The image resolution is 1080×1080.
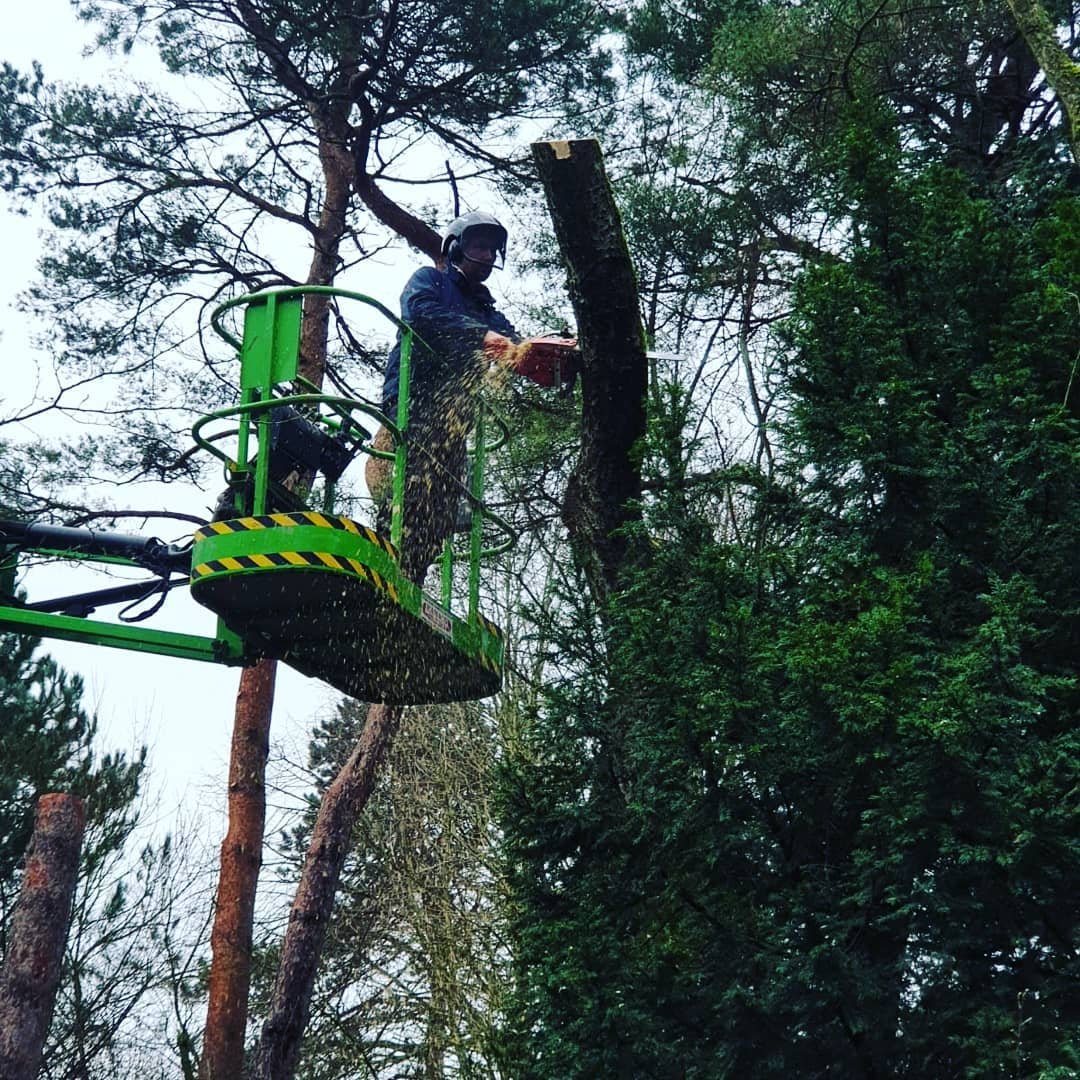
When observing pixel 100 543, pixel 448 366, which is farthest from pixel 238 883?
pixel 448 366

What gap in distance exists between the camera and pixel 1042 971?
22.4ft

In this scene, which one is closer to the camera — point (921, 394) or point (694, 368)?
point (921, 394)

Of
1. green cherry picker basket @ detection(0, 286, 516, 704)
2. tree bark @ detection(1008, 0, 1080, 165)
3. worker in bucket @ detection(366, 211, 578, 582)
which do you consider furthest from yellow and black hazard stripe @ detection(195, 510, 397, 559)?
tree bark @ detection(1008, 0, 1080, 165)

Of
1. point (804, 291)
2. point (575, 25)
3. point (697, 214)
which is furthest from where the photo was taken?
point (575, 25)

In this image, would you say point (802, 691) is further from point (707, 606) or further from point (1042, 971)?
point (1042, 971)

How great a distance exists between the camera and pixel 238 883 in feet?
44.0

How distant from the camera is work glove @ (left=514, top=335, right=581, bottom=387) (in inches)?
340

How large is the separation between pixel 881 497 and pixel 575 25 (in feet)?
28.2

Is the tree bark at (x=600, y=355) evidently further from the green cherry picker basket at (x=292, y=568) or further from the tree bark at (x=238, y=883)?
the tree bark at (x=238, y=883)

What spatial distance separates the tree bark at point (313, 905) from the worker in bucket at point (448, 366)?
618 centimetres

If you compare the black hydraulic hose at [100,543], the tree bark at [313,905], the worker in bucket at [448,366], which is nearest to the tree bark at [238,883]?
the tree bark at [313,905]

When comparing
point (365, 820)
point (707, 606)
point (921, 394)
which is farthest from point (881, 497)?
point (365, 820)

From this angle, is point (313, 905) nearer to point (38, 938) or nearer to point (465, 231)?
point (38, 938)

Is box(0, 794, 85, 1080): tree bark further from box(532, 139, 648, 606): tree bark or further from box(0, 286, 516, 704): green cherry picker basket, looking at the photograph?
box(532, 139, 648, 606): tree bark
